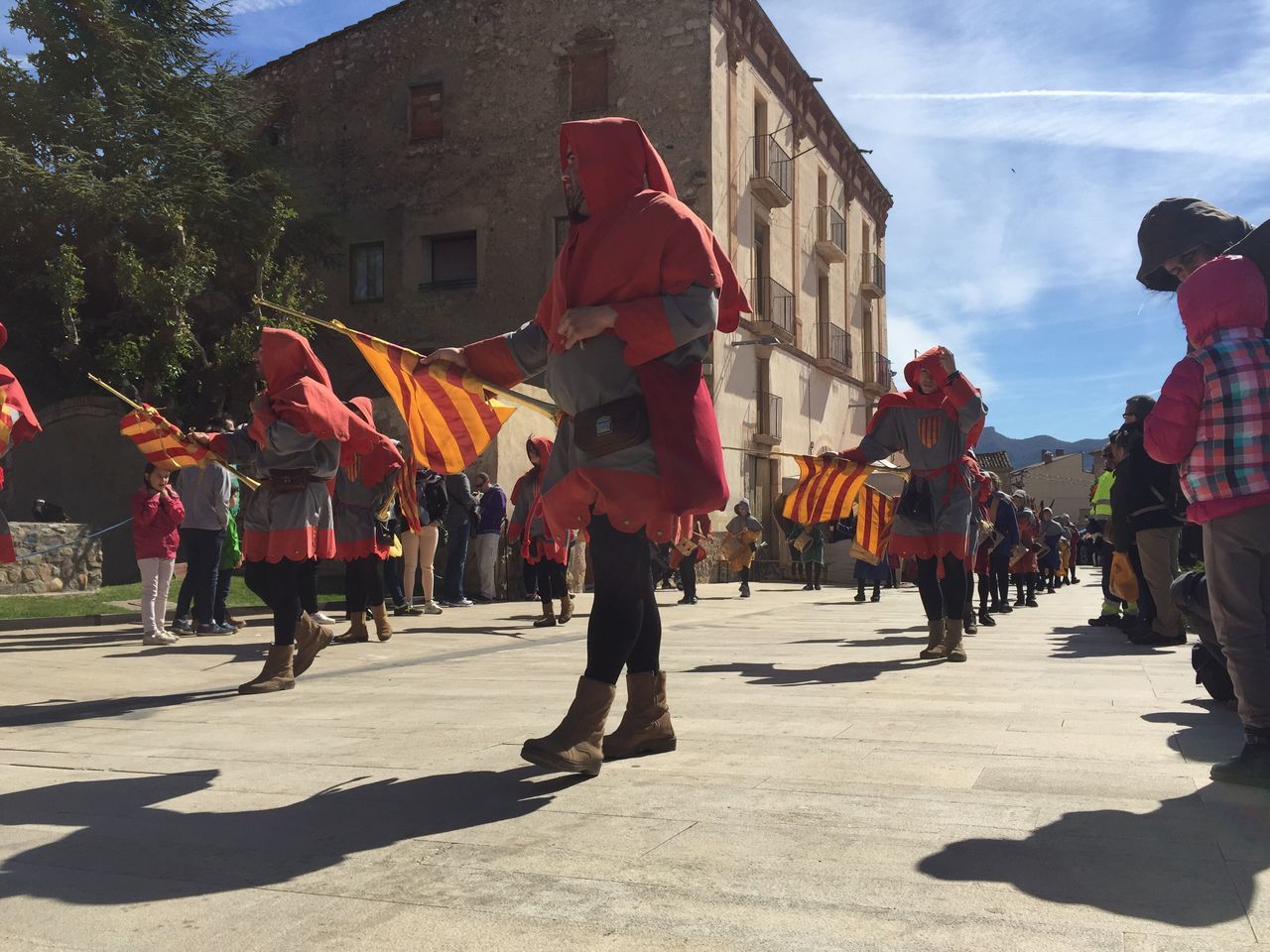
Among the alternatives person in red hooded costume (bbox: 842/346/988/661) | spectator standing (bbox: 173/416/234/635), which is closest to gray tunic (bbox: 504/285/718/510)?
person in red hooded costume (bbox: 842/346/988/661)

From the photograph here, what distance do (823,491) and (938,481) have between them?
116 centimetres

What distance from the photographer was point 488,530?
15.9 meters

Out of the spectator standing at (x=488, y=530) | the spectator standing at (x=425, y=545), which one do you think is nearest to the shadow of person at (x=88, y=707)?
the spectator standing at (x=425, y=545)

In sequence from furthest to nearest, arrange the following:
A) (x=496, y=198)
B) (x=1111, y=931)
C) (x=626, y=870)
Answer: (x=496, y=198) < (x=626, y=870) < (x=1111, y=931)

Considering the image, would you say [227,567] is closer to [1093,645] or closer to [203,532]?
[203,532]

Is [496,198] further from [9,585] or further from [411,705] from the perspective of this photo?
[411,705]

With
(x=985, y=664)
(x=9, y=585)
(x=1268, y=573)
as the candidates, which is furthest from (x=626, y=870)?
(x=9, y=585)

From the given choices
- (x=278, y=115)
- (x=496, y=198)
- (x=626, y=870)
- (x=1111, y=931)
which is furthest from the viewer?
(x=278, y=115)

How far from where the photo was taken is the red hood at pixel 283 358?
5719 mm

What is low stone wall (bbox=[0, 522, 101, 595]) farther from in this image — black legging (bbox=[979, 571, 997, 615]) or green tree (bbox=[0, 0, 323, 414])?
black legging (bbox=[979, 571, 997, 615])

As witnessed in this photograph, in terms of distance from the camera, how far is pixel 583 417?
361 centimetres

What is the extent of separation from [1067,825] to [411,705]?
3.14 m

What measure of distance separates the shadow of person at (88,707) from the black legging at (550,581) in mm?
5284

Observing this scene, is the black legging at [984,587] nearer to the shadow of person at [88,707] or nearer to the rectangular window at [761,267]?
the shadow of person at [88,707]
